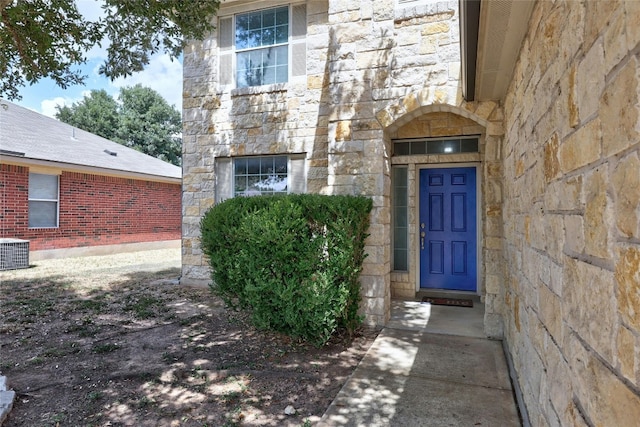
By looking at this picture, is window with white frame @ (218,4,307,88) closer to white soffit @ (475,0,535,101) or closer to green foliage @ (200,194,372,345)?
green foliage @ (200,194,372,345)

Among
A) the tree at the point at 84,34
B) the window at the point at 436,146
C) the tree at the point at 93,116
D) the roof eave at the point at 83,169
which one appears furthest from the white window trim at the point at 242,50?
the tree at the point at 93,116

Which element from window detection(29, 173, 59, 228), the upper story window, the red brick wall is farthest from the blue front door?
window detection(29, 173, 59, 228)

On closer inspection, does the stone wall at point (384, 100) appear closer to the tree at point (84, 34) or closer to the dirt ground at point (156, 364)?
the dirt ground at point (156, 364)

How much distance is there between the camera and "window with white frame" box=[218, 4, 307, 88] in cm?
634

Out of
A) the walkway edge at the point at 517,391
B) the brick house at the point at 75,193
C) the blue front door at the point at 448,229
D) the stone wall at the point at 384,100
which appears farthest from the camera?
the brick house at the point at 75,193

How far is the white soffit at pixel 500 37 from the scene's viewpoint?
7.36ft

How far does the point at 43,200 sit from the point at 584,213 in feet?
41.0

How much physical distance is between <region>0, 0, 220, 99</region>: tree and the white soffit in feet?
13.7

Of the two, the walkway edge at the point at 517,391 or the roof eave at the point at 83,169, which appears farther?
the roof eave at the point at 83,169

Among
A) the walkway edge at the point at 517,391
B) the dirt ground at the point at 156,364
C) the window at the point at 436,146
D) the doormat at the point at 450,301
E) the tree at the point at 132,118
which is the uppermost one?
the tree at the point at 132,118

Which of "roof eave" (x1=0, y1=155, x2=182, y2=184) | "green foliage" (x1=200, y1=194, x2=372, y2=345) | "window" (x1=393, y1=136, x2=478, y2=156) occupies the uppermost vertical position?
"roof eave" (x1=0, y1=155, x2=182, y2=184)

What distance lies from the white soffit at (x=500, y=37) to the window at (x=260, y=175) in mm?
3630

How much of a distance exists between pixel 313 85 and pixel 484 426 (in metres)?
5.24

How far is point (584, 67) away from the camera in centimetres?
127
